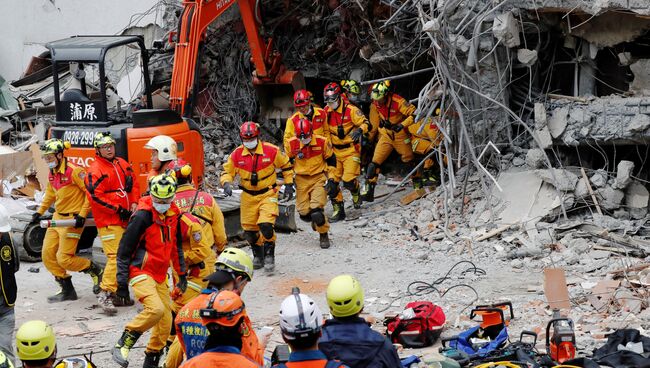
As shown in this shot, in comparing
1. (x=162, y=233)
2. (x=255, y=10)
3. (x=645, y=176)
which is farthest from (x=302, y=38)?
(x=162, y=233)

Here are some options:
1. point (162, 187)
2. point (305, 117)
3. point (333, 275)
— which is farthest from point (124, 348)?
point (305, 117)

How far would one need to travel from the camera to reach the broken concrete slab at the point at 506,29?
1174 cm

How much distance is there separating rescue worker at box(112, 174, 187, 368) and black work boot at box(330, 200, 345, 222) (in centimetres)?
572

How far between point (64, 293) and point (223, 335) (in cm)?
631

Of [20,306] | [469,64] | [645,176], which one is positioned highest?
[469,64]

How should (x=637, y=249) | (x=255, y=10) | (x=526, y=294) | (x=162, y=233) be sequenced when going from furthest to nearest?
(x=255, y=10), (x=637, y=249), (x=526, y=294), (x=162, y=233)

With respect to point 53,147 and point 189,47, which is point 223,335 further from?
point 189,47

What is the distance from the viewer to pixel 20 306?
10445 millimetres

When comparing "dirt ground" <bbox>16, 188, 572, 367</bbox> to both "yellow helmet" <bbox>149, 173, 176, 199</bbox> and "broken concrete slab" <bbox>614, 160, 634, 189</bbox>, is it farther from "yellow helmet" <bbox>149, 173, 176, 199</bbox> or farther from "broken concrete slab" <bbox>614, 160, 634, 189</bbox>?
"broken concrete slab" <bbox>614, 160, 634, 189</bbox>

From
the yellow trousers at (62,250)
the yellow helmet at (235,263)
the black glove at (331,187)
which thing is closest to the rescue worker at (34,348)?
the yellow helmet at (235,263)

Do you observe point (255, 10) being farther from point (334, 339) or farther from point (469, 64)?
point (334, 339)

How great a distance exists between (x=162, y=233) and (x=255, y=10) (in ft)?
25.6

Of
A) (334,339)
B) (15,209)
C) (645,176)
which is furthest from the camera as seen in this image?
(15,209)

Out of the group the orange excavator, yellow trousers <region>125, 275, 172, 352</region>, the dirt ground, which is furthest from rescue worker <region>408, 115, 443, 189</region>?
yellow trousers <region>125, 275, 172, 352</region>
